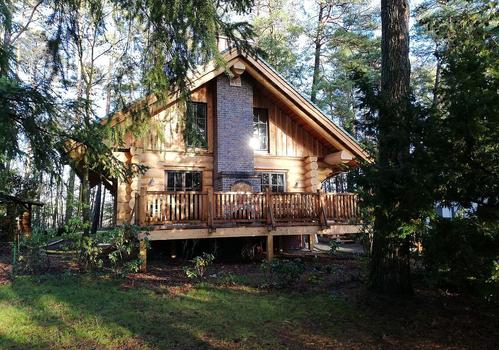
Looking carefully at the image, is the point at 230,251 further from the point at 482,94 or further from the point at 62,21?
the point at 482,94

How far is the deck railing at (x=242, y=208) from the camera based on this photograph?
37.3 feet

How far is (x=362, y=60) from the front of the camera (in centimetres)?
2500

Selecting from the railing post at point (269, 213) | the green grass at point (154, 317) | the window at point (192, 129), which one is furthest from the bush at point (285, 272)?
the railing post at point (269, 213)

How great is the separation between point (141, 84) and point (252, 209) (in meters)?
7.07

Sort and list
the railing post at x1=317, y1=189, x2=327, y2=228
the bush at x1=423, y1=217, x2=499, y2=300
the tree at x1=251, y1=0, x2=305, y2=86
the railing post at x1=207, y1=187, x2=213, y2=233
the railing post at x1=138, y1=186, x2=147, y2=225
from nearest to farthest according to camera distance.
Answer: the bush at x1=423, y1=217, x2=499, y2=300 < the railing post at x1=138, y1=186, x2=147, y2=225 < the railing post at x1=207, y1=187, x2=213, y2=233 < the railing post at x1=317, y1=189, x2=327, y2=228 < the tree at x1=251, y1=0, x2=305, y2=86

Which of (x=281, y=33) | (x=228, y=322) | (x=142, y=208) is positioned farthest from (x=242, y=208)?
(x=281, y=33)

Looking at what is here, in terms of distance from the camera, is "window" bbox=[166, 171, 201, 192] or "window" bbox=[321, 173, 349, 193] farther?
"window" bbox=[321, 173, 349, 193]

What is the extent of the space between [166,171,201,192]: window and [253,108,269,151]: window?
2.80 m

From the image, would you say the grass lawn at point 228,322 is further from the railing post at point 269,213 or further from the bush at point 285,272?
the railing post at point 269,213

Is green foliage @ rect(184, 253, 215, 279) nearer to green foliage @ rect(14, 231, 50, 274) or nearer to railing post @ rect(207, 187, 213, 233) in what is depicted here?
railing post @ rect(207, 187, 213, 233)

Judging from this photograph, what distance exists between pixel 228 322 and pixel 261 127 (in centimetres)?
1052

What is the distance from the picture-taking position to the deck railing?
37.3ft

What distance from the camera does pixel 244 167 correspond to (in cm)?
1420

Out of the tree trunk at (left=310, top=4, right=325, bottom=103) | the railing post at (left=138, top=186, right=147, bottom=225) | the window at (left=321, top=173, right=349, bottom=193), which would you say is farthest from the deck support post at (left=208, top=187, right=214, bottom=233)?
the window at (left=321, top=173, right=349, bottom=193)
